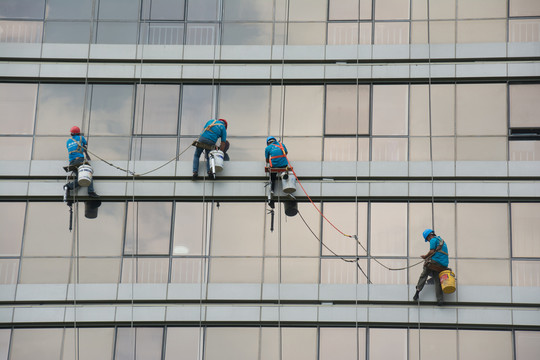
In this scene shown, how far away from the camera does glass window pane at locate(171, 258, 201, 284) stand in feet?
89.6

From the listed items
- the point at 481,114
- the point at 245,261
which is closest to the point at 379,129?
the point at 481,114

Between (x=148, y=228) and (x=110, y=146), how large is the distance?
2.57m

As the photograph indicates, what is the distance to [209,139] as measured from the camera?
27719 millimetres

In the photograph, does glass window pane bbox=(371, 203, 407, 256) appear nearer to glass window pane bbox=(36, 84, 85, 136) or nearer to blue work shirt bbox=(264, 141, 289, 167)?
blue work shirt bbox=(264, 141, 289, 167)

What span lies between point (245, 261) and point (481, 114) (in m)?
7.46

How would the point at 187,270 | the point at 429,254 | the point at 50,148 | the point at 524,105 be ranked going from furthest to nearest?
the point at 50,148, the point at 524,105, the point at 187,270, the point at 429,254

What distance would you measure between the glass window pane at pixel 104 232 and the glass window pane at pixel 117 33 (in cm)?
471

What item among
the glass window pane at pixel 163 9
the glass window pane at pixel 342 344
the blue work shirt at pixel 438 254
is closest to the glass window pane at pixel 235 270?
the glass window pane at pixel 342 344

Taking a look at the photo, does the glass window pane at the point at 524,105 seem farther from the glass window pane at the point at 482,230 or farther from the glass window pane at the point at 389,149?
the glass window pane at the point at 389,149

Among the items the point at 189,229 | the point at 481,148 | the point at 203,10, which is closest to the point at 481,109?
the point at 481,148

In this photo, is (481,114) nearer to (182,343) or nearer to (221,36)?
(221,36)

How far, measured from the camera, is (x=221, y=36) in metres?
29.4

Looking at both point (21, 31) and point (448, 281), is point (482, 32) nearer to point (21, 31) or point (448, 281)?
point (448, 281)

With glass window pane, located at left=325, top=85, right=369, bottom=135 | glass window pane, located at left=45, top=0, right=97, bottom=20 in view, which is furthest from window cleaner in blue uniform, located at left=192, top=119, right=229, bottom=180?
glass window pane, located at left=45, top=0, right=97, bottom=20
